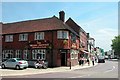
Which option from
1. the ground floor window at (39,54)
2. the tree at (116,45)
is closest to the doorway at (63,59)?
the ground floor window at (39,54)

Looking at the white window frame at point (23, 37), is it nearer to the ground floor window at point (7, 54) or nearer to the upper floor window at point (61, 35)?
the ground floor window at point (7, 54)

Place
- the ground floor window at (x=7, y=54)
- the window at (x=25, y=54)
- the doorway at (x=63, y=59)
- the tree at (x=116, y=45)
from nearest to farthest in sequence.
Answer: the doorway at (x=63, y=59)
the window at (x=25, y=54)
the ground floor window at (x=7, y=54)
the tree at (x=116, y=45)

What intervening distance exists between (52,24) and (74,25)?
57.5ft

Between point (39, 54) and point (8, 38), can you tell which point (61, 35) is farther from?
point (8, 38)

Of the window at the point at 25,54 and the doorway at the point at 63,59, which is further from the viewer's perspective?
the window at the point at 25,54

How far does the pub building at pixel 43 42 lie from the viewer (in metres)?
43.3

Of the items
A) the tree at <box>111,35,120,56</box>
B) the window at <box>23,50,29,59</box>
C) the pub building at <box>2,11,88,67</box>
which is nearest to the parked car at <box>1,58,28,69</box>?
the pub building at <box>2,11,88,67</box>

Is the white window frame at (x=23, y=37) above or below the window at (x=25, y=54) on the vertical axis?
above

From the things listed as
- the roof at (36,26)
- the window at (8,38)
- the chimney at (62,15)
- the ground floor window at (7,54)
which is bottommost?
the ground floor window at (7,54)

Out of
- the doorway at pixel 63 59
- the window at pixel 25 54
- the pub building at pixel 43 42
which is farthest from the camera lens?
the window at pixel 25 54

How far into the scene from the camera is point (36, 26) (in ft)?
155

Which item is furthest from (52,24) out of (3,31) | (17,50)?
(3,31)

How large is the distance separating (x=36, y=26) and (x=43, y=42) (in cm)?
427

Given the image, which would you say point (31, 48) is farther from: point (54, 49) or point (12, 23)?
point (12, 23)
